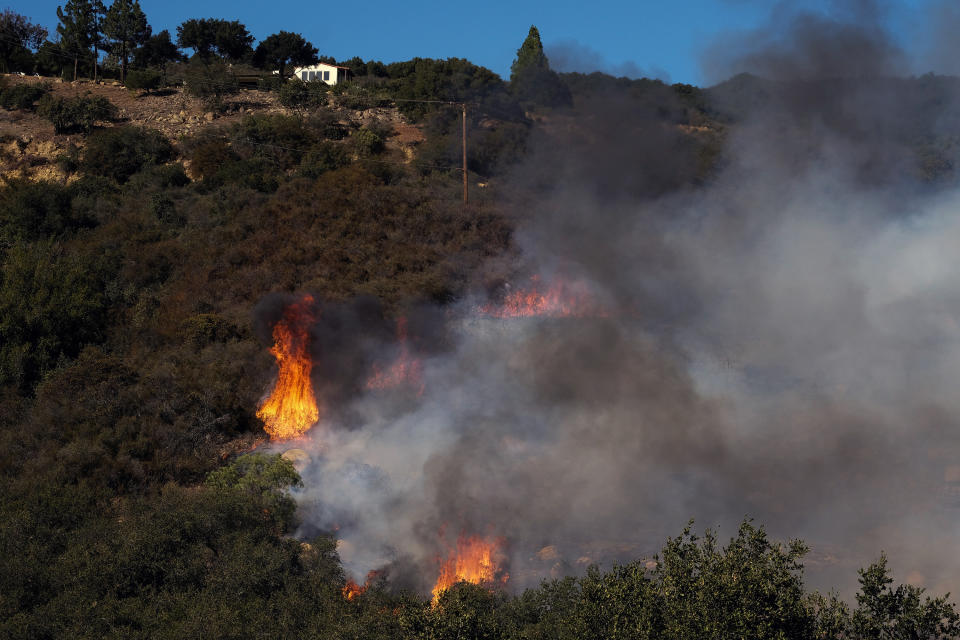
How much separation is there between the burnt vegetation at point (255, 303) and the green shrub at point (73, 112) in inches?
8.4

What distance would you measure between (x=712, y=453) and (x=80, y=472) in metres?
19.3

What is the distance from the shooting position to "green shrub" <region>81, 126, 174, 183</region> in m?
52.9

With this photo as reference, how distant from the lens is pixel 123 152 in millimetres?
53844

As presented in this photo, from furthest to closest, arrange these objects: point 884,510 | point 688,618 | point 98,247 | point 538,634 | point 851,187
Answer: point 98,247 → point 851,187 → point 884,510 → point 538,634 → point 688,618

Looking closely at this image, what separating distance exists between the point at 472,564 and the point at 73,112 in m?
49.1

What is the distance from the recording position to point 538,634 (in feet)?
54.2

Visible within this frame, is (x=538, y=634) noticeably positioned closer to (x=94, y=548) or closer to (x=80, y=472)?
(x=94, y=548)

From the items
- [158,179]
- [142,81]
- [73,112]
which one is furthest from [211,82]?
[158,179]

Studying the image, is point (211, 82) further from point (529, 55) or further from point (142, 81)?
point (529, 55)

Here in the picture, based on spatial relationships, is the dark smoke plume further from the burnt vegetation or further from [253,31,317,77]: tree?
[253,31,317,77]: tree

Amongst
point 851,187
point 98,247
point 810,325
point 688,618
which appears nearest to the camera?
point 688,618

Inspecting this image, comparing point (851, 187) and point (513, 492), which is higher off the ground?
point (851, 187)

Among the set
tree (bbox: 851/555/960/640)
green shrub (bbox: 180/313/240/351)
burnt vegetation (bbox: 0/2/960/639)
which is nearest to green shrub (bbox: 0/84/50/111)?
burnt vegetation (bbox: 0/2/960/639)

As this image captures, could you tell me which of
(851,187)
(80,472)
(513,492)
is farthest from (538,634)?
(851,187)
